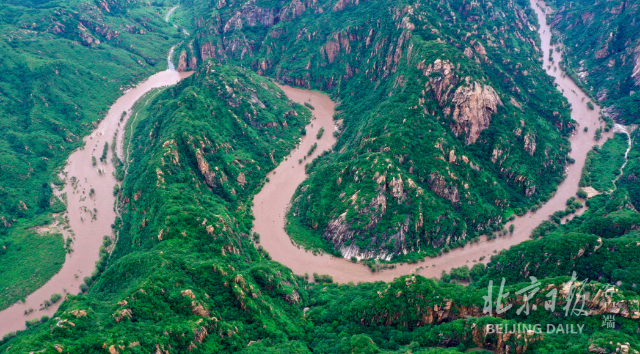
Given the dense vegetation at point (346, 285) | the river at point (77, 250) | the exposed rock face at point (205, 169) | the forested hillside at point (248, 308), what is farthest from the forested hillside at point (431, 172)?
the river at point (77, 250)

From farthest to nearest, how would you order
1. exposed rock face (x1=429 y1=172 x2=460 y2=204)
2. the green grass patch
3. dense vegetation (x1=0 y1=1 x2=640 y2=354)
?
1. exposed rock face (x1=429 y1=172 x2=460 y2=204)
2. the green grass patch
3. dense vegetation (x1=0 y1=1 x2=640 y2=354)

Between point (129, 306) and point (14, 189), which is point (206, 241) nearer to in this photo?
point (129, 306)

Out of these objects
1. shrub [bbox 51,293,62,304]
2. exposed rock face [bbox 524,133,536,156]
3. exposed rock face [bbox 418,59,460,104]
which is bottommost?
shrub [bbox 51,293,62,304]

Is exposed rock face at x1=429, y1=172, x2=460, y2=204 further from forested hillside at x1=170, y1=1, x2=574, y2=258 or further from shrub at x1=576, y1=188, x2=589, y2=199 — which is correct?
shrub at x1=576, y1=188, x2=589, y2=199

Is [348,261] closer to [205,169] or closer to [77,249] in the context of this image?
[205,169]

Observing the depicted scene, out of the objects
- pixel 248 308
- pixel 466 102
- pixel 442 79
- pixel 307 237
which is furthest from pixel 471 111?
pixel 248 308

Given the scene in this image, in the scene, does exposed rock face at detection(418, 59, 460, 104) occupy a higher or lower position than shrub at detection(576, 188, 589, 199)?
higher

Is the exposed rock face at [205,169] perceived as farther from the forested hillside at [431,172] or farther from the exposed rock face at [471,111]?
the exposed rock face at [471,111]

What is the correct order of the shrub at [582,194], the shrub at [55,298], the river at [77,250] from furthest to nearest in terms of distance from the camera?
the shrub at [582,194], the shrub at [55,298], the river at [77,250]

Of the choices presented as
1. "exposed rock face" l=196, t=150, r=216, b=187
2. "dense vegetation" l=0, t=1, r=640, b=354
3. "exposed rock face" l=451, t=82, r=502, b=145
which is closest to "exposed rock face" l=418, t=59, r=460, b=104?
"dense vegetation" l=0, t=1, r=640, b=354
